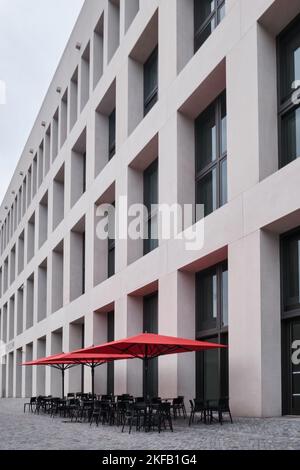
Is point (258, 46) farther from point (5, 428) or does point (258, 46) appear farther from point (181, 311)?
point (5, 428)

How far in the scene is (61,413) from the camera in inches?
1026

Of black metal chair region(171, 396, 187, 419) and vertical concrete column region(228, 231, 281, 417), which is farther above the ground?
vertical concrete column region(228, 231, 281, 417)

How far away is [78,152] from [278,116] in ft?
72.1

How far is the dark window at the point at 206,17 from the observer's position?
22891 millimetres

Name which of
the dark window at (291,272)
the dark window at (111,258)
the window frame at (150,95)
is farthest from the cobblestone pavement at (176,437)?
the dark window at (111,258)

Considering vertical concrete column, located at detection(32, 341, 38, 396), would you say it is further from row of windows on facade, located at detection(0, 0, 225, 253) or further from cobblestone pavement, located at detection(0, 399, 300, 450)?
cobblestone pavement, located at detection(0, 399, 300, 450)

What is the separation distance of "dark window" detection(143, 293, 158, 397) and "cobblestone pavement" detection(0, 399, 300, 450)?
314 inches

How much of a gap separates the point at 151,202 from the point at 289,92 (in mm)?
10416

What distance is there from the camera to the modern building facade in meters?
17.9

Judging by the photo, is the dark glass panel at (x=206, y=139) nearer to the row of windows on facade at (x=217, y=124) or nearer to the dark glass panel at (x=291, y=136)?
the row of windows on facade at (x=217, y=124)

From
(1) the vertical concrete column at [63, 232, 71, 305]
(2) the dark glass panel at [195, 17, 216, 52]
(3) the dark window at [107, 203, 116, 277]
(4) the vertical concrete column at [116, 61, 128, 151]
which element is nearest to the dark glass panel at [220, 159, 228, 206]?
(2) the dark glass panel at [195, 17, 216, 52]

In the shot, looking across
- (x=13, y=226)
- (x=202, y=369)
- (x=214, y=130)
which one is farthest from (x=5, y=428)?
(x=13, y=226)

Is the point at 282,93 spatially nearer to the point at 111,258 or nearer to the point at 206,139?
the point at 206,139

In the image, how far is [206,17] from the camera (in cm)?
2409
